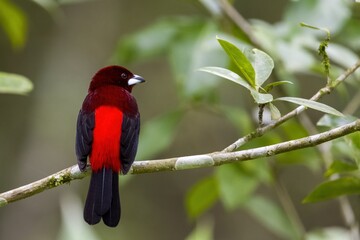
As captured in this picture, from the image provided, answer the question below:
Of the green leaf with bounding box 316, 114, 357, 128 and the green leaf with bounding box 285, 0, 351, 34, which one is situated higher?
the green leaf with bounding box 285, 0, 351, 34

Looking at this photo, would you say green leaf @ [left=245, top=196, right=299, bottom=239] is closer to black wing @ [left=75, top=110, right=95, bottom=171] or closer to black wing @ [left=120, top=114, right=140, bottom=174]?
black wing @ [left=120, top=114, right=140, bottom=174]

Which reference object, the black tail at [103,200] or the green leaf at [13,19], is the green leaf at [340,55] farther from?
the green leaf at [13,19]

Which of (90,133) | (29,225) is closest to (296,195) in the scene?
(29,225)

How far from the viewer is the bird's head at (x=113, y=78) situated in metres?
4.18

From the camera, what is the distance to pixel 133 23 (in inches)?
338

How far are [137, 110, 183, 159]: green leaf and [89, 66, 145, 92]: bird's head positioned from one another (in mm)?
347

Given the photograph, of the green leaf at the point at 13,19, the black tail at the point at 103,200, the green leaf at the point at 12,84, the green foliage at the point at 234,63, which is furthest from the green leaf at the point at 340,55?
the green leaf at the point at 13,19

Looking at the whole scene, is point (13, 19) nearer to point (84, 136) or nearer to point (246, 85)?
point (84, 136)

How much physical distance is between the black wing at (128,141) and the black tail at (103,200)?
110 millimetres

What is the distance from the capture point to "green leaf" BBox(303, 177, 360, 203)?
299 centimetres

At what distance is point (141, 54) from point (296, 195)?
387cm

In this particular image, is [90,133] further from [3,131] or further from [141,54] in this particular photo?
[3,131]

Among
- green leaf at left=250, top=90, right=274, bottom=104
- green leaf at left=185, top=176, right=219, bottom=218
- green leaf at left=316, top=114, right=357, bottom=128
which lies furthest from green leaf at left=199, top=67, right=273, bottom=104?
green leaf at left=185, top=176, right=219, bottom=218

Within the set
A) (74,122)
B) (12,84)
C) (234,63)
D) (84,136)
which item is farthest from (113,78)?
(74,122)
